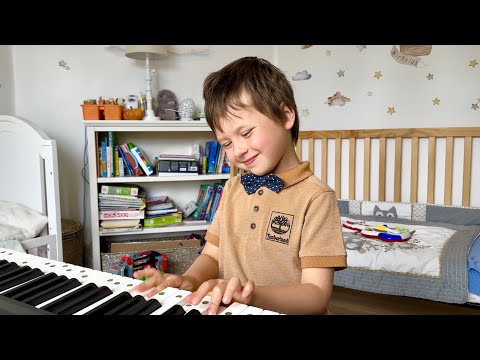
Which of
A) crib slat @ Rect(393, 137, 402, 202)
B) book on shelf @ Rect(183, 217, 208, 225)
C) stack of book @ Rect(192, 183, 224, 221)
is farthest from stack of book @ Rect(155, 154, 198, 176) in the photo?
crib slat @ Rect(393, 137, 402, 202)

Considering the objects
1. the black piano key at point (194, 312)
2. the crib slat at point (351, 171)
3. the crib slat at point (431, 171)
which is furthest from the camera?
the crib slat at point (351, 171)

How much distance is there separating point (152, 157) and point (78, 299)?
205cm

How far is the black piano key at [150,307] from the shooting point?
413 millimetres

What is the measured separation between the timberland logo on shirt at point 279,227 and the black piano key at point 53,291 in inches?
13.1

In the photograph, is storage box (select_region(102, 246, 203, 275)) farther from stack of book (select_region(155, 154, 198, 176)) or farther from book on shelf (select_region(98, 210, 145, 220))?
stack of book (select_region(155, 154, 198, 176))

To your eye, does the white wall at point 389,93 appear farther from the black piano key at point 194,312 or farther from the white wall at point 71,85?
the black piano key at point 194,312

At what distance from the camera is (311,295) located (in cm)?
60

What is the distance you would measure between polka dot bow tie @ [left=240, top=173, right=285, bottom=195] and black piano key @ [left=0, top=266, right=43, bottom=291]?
0.39m

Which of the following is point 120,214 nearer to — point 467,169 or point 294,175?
point 294,175

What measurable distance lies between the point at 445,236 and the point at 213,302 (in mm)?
1448

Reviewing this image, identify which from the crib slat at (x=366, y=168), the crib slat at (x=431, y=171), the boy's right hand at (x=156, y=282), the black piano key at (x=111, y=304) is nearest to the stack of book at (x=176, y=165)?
the crib slat at (x=366, y=168)

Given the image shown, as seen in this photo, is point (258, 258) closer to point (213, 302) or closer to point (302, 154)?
point (213, 302)

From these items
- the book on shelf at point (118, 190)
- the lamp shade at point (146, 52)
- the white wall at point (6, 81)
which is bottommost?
the book on shelf at point (118, 190)
